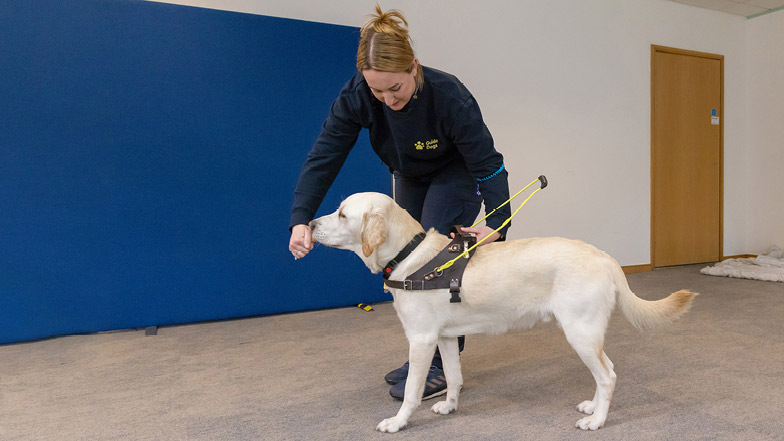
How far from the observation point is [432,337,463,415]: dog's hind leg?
190cm

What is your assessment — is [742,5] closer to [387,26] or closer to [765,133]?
[765,133]

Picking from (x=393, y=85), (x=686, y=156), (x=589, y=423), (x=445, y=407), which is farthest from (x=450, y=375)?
(x=686, y=156)

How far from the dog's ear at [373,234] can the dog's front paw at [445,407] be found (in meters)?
0.67

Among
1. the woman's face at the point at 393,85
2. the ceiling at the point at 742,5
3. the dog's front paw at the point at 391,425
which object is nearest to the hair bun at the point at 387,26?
the woman's face at the point at 393,85

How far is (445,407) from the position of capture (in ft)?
6.23

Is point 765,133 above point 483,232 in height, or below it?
above

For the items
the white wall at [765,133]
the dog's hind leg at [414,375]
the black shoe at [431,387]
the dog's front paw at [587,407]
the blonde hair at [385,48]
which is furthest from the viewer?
the white wall at [765,133]

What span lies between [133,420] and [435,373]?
118 centimetres

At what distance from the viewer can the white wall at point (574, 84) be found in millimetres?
4547

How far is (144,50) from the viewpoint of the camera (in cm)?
331

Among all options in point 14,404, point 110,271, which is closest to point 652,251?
point 110,271

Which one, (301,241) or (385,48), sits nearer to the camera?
(385,48)

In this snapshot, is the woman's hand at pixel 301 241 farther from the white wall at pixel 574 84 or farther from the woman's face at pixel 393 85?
the white wall at pixel 574 84

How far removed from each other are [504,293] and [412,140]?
25.9 inches
